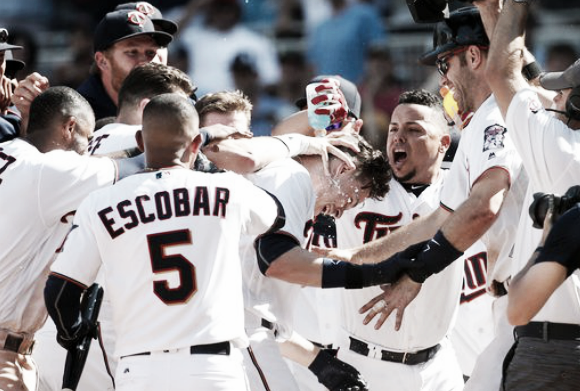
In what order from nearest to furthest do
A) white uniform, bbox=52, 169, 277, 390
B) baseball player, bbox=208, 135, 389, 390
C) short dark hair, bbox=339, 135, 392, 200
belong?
white uniform, bbox=52, 169, 277, 390 → baseball player, bbox=208, 135, 389, 390 → short dark hair, bbox=339, 135, 392, 200

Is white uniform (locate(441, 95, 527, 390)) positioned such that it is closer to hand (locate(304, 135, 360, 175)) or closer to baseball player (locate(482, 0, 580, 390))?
baseball player (locate(482, 0, 580, 390))

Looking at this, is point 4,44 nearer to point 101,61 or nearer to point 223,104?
point 101,61

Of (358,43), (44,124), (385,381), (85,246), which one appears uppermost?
(358,43)

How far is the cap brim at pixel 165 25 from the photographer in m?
7.14

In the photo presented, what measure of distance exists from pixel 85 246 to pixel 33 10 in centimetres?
896

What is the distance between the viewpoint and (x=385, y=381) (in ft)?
19.0

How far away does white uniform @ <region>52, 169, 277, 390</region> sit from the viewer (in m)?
4.07

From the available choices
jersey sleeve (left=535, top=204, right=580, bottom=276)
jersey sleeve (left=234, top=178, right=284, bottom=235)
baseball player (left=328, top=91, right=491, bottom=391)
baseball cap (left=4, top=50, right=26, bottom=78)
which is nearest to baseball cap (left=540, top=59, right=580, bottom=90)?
jersey sleeve (left=535, top=204, right=580, bottom=276)

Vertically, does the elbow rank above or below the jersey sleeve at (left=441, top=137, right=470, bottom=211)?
below

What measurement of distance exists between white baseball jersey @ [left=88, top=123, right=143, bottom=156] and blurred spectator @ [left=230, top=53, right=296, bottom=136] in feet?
18.3

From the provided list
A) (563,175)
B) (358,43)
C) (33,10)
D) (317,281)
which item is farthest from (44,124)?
(33,10)

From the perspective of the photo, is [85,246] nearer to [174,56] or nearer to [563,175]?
[563,175]

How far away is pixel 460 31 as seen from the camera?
219 inches

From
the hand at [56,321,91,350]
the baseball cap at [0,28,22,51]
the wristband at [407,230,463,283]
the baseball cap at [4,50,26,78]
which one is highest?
the baseball cap at [0,28,22,51]
